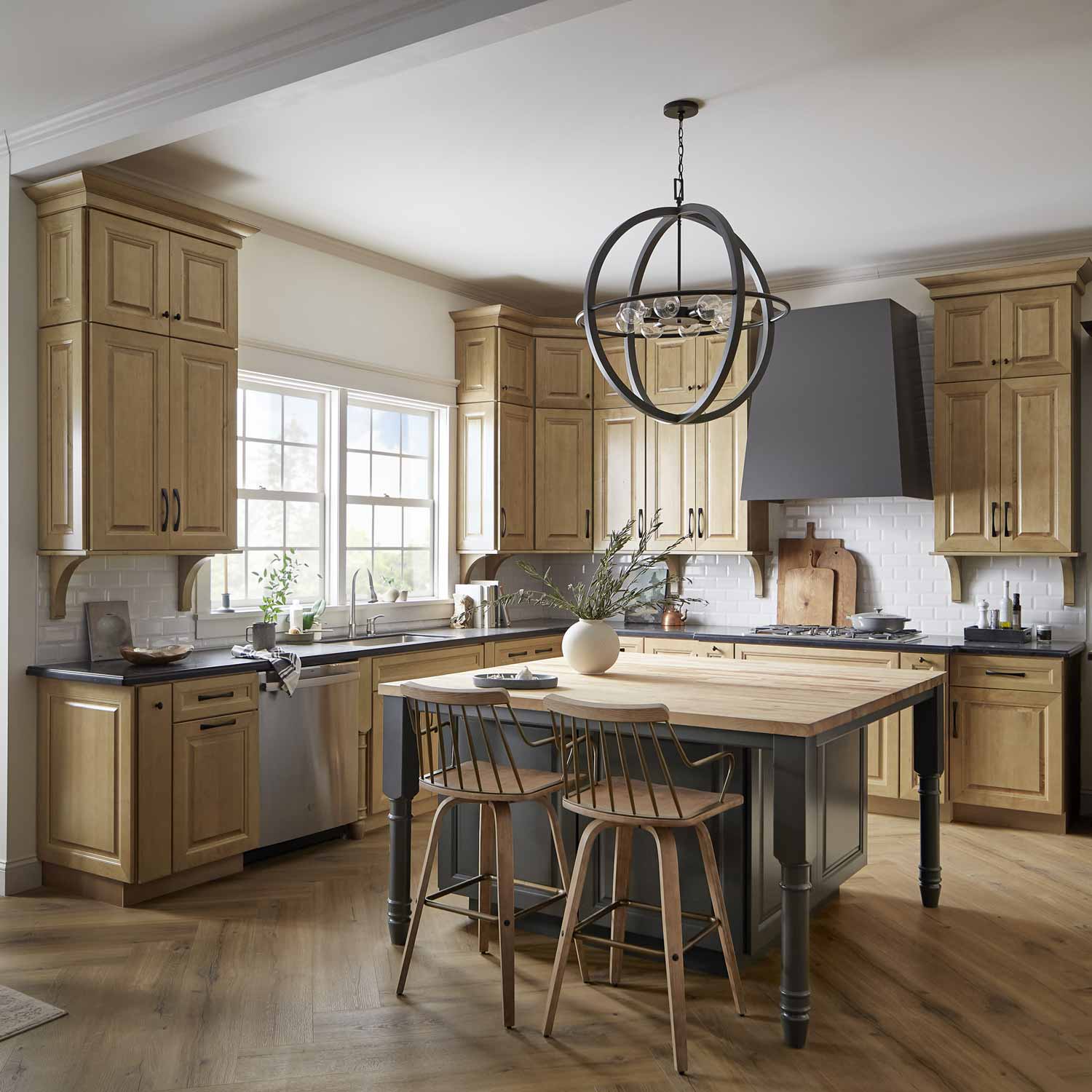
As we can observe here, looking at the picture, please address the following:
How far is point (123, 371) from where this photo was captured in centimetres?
415

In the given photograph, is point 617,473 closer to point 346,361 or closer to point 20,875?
point 346,361

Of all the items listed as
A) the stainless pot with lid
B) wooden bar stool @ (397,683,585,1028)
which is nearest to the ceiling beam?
wooden bar stool @ (397,683,585,1028)

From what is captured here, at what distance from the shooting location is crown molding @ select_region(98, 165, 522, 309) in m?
4.57

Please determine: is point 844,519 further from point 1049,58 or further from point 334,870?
point 334,870

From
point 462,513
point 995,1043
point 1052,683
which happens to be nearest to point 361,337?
point 462,513

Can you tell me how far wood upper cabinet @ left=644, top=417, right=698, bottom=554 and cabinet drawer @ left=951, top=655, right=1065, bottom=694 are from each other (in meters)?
1.75

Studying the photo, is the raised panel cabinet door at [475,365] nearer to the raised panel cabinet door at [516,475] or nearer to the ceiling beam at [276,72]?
the raised panel cabinet door at [516,475]

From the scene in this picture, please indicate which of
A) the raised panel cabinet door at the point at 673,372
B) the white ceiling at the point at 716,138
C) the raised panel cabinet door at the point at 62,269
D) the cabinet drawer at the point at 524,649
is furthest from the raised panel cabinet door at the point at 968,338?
the raised panel cabinet door at the point at 62,269

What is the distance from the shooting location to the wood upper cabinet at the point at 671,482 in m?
6.30

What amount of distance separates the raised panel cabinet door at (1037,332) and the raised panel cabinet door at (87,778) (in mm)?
4498

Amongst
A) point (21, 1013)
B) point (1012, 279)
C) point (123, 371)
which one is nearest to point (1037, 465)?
point (1012, 279)

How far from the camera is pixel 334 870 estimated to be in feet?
14.6

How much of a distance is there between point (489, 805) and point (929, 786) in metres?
1.81

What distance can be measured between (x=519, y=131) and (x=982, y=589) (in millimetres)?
3564
